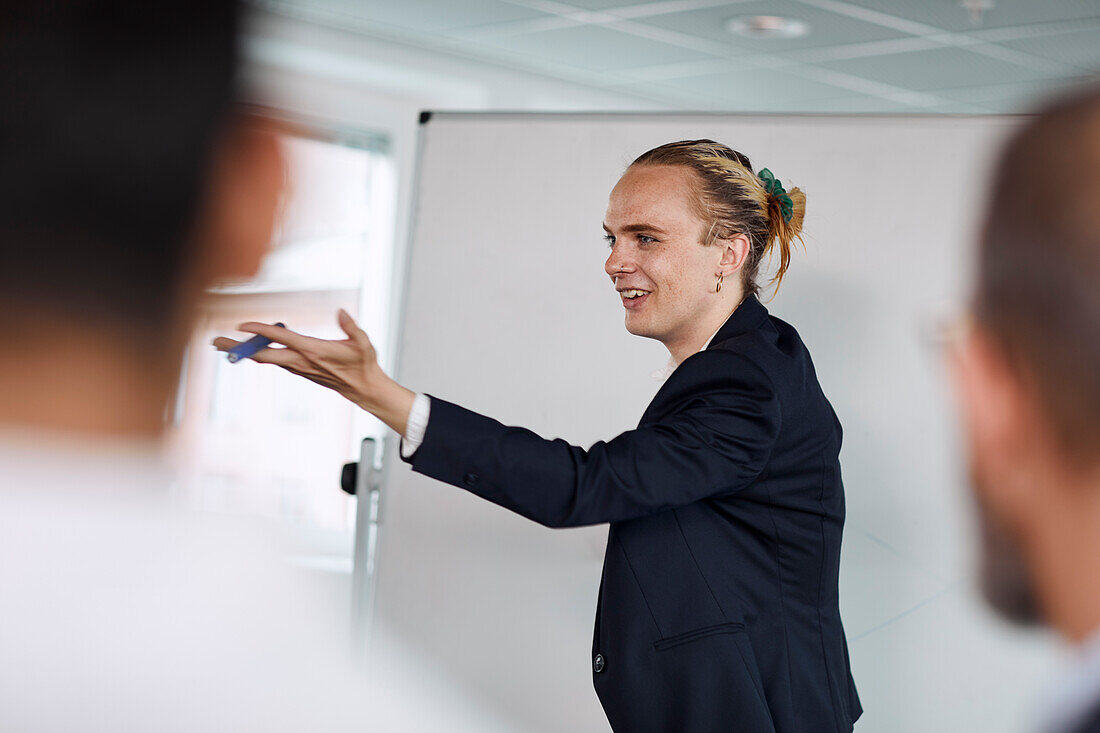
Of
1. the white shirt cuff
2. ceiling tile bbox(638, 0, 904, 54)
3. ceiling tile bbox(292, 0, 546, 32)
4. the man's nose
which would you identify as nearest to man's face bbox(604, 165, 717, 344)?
the man's nose

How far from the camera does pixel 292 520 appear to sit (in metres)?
3.93

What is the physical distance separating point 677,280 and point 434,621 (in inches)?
38.9

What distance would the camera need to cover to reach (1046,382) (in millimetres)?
399

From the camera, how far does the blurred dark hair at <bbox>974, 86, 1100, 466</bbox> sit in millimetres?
388

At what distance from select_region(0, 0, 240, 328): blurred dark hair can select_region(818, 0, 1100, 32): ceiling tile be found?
356cm

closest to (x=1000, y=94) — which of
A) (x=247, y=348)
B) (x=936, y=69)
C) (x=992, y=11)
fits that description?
(x=936, y=69)

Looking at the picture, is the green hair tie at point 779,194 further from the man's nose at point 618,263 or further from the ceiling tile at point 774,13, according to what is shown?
the ceiling tile at point 774,13

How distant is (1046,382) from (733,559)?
1063 millimetres

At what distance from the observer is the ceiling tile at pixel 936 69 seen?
4.12 m

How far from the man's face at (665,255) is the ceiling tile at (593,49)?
2612mm

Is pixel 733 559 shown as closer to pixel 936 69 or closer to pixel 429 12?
pixel 429 12

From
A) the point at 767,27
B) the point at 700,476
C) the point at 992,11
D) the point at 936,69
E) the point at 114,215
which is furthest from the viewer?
the point at 936,69

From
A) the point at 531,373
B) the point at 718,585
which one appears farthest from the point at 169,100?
the point at 531,373

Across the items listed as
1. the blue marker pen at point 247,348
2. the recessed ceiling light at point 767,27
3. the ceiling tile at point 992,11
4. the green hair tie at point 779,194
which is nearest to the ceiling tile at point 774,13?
the recessed ceiling light at point 767,27
